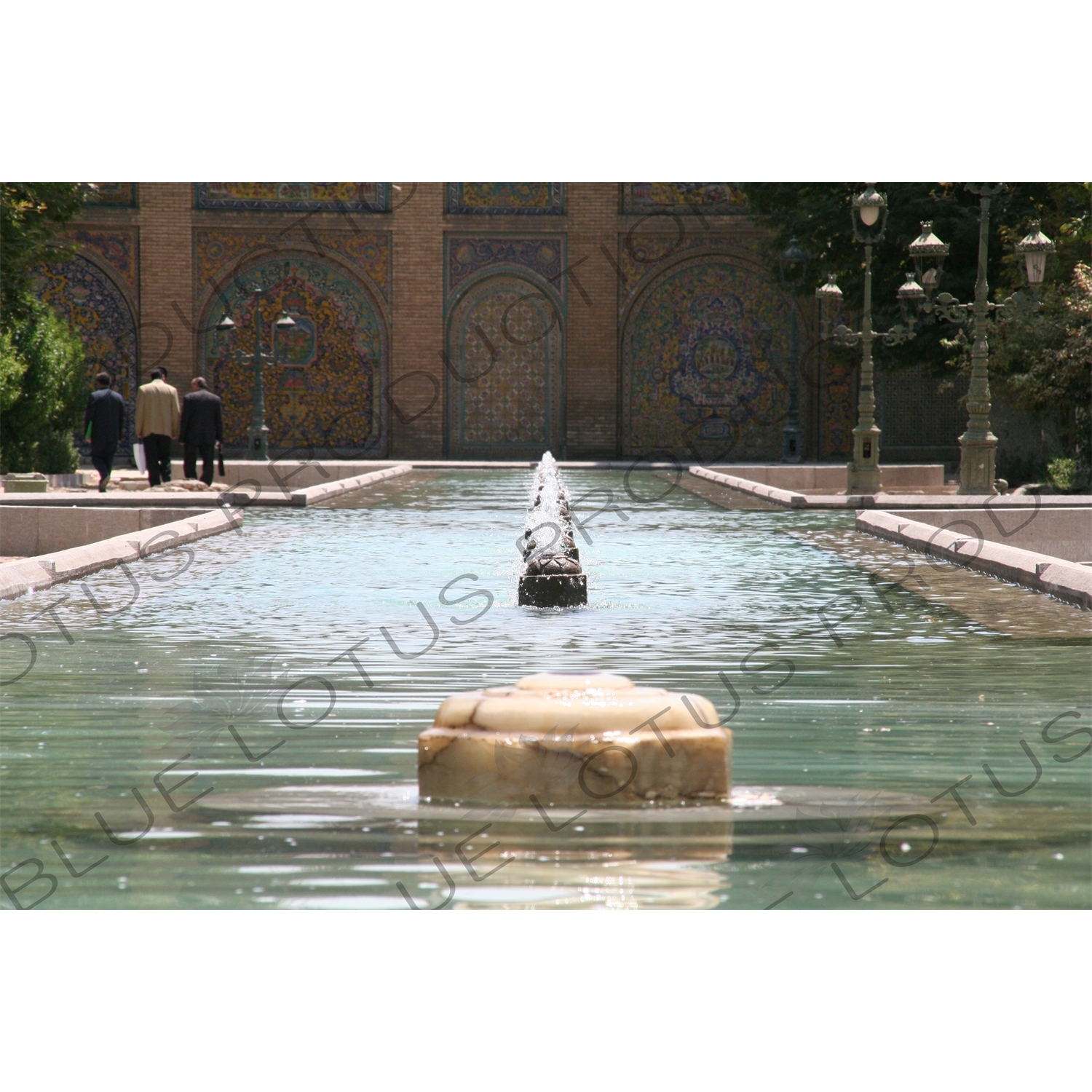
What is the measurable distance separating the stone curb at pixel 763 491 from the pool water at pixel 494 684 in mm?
4949

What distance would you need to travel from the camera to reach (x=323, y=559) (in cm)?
1024

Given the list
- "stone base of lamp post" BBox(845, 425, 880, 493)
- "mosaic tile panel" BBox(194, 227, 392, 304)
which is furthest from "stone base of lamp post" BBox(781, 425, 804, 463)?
"stone base of lamp post" BBox(845, 425, 880, 493)

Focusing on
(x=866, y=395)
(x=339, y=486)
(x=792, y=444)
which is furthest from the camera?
(x=792, y=444)

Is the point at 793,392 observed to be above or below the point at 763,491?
above

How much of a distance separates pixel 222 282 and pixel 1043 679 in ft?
84.1

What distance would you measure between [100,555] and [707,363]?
21.8 metres

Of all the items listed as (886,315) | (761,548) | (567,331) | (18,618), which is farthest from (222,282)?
(18,618)

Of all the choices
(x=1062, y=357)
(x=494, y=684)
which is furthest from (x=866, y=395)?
(x=494, y=684)

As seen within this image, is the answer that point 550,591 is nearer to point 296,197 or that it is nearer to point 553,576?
point 553,576

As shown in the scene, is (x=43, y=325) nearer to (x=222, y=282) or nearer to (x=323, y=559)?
(x=222, y=282)

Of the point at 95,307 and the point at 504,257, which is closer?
the point at 95,307

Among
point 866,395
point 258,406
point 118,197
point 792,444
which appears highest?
point 118,197

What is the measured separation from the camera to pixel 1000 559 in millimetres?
9055

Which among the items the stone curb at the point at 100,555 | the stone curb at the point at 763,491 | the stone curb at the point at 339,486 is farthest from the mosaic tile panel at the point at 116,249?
the stone curb at the point at 100,555
